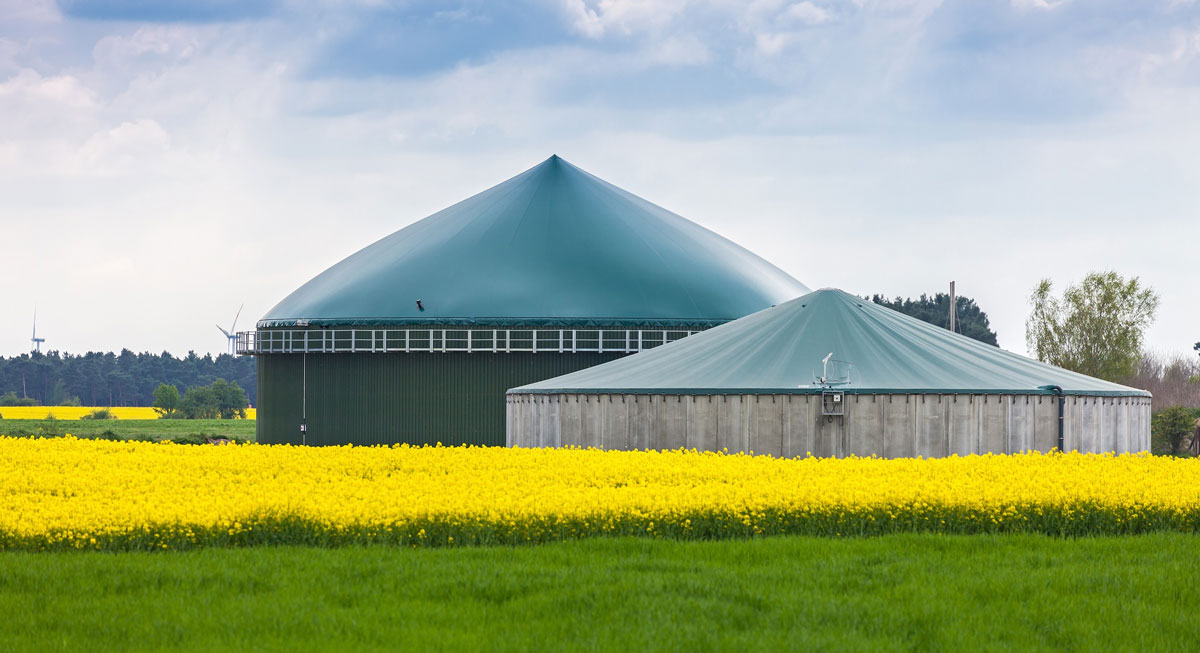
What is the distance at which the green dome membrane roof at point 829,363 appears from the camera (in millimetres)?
30109

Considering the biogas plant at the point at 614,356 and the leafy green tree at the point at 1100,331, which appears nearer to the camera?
the biogas plant at the point at 614,356

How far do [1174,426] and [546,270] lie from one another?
99.7 ft

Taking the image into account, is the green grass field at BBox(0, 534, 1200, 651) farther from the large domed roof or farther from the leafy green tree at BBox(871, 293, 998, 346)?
the leafy green tree at BBox(871, 293, 998, 346)

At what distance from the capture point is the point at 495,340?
47062 millimetres

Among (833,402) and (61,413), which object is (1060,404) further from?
(61,413)

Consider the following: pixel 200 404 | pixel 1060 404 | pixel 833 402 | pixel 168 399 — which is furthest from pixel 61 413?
pixel 1060 404

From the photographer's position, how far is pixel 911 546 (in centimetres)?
1619

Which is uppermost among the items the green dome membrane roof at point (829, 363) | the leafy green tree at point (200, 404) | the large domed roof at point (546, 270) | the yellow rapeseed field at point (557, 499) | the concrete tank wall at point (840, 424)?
the large domed roof at point (546, 270)

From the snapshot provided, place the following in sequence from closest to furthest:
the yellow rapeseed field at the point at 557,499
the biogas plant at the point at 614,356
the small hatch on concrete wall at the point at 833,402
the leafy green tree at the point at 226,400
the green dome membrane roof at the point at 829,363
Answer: the yellow rapeseed field at the point at 557,499, the small hatch on concrete wall at the point at 833,402, the biogas plant at the point at 614,356, the green dome membrane roof at the point at 829,363, the leafy green tree at the point at 226,400

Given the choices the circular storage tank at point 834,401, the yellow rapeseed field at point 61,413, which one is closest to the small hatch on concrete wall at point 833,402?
the circular storage tank at point 834,401

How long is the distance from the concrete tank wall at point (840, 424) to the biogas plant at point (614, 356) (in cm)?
4

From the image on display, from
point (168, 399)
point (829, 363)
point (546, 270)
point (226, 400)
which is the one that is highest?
point (546, 270)

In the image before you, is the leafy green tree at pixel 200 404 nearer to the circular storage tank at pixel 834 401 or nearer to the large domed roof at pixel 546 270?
the large domed roof at pixel 546 270

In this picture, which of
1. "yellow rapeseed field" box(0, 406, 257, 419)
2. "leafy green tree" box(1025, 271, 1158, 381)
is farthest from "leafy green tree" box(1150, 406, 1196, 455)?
"yellow rapeseed field" box(0, 406, 257, 419)
